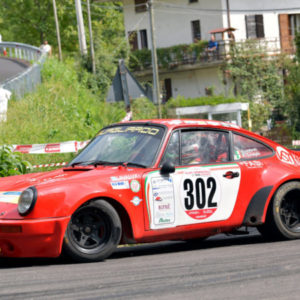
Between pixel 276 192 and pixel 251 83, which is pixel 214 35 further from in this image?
pixel 276 192

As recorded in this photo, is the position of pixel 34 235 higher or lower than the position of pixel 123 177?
lower

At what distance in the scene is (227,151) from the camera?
834 cm

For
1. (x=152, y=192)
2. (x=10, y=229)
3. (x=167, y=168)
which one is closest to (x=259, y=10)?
(x=167, y=168)

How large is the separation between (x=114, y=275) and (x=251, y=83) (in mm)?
44813

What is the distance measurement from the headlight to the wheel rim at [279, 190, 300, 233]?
301 cm

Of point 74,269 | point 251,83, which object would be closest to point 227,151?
point 74,269

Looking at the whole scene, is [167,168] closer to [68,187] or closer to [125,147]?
[125,147]

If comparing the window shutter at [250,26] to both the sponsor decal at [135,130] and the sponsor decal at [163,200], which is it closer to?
the sponsor decal at [135,130]

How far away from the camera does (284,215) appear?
8.48 meters

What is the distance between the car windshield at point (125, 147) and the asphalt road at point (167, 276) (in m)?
1.00

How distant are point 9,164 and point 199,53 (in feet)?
130

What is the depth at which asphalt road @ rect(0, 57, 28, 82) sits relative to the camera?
32.5m

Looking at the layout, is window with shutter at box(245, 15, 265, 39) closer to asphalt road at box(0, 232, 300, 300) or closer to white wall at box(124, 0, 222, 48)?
white wall at box(124, 0, 222, 48)

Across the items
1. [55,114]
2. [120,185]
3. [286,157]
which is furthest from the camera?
[55,114]
